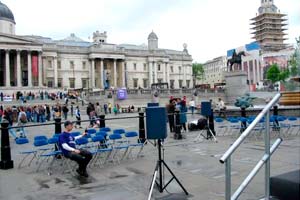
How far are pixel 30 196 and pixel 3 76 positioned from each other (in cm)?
8658

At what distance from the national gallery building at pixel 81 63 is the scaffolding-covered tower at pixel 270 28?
47939 mm

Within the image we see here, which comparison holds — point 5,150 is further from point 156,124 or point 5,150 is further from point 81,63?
point 81,63

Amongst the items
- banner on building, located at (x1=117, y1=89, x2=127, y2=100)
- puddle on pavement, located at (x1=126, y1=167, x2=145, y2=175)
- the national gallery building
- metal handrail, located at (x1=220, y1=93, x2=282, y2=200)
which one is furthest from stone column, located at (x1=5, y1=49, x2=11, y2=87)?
metal handrail, located at (x1=220, y1=93, x2=282, y2=200)

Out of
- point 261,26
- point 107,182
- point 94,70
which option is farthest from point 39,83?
point 261,26

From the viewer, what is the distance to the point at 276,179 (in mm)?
3807

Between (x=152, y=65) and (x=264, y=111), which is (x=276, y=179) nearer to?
(x=264, y=111)

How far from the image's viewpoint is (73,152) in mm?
9375

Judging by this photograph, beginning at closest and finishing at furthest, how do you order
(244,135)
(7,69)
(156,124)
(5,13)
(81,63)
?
1. (244,135)
2. (156,124)
3. (7,69)
4. (5,13)
5. (81,63)

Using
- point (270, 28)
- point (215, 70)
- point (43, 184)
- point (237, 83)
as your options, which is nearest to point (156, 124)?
point (43, 184)

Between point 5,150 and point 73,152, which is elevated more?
point 73,152

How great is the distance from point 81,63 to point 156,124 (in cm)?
9524

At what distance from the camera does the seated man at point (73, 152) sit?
9.24 meters

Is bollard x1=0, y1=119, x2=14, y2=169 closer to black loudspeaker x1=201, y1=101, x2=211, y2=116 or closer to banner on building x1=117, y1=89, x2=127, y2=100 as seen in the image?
black loudspeaker x1=201, y1=101, x2=211, y2=116

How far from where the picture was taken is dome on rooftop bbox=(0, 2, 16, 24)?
296 feet
